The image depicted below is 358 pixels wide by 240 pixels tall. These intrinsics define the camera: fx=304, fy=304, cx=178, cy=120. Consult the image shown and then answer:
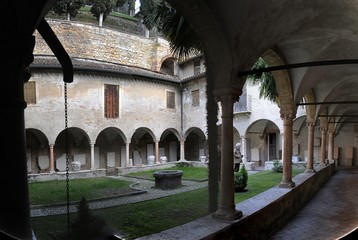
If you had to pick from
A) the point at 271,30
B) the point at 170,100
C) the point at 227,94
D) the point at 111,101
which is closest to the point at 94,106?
the point at 111,101

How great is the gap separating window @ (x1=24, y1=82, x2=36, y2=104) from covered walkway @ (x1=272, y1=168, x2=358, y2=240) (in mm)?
17287

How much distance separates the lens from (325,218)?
7102mm

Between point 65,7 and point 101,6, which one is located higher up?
point 101,6

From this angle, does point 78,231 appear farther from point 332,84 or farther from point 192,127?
point 192,127

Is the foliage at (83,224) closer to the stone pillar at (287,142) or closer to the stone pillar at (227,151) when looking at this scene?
the stone pillar at (227,151)

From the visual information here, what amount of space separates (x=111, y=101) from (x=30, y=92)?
5401mm

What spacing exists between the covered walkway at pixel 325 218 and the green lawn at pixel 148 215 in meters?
2.41

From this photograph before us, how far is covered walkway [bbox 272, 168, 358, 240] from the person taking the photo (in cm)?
588

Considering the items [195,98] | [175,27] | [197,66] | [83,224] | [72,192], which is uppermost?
[197,66]

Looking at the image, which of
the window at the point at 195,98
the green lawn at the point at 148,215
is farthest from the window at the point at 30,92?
the window at the point at 195,98

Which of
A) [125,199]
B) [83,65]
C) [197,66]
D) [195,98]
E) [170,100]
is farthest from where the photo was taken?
[197,66]

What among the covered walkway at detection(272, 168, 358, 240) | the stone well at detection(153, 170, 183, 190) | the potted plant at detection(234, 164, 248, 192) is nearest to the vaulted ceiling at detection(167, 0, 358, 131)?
Answer: the covered walkway at detection(272, 168, 358, 240)

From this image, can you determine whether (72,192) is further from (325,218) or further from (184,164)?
(184,164)

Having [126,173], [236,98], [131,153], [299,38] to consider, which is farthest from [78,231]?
[131,153]
